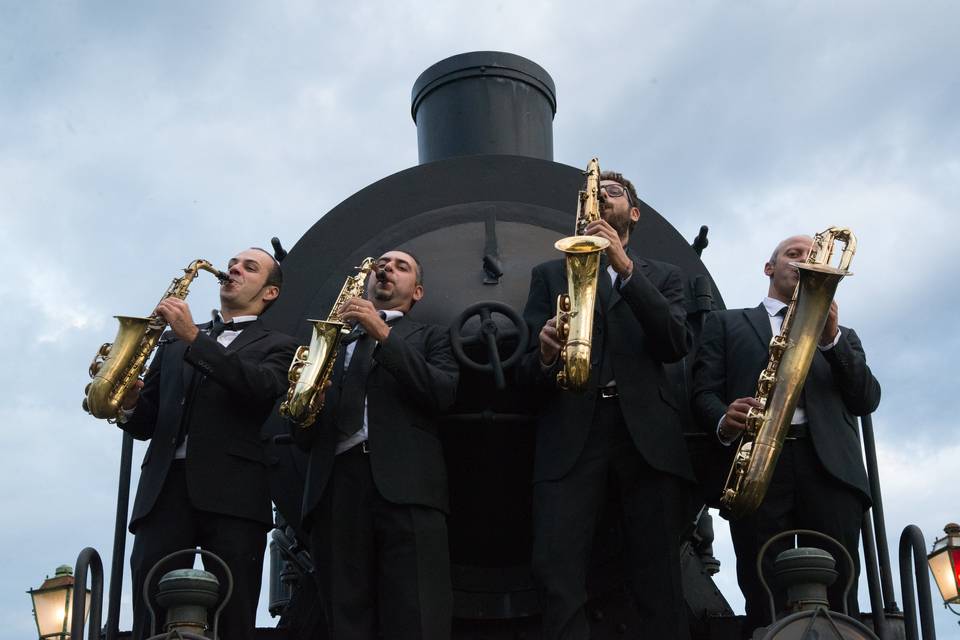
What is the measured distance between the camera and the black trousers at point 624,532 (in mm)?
4691

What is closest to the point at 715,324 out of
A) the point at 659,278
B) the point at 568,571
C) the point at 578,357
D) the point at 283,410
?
the point at 659,278

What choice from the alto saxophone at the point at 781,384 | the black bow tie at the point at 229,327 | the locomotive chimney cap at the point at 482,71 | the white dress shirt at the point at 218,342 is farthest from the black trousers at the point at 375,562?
the locomotive chimney cap at the point at 482,71

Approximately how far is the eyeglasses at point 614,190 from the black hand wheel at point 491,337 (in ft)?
2.32

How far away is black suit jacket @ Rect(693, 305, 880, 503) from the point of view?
16.6 feet

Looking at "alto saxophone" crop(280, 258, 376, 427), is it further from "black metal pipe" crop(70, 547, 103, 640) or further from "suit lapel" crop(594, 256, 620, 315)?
"suit lapel" crop(594, 256, 620, 315)

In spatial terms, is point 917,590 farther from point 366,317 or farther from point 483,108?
point 483,108

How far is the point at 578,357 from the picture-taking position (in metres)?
4.71

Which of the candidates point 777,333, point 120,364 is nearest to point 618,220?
point 777,333

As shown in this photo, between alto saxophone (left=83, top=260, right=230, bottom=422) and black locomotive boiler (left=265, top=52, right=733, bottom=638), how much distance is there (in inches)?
23.8

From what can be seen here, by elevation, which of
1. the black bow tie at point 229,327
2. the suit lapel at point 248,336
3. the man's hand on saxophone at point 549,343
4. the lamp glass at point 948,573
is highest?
the lamp glass at point 948,573

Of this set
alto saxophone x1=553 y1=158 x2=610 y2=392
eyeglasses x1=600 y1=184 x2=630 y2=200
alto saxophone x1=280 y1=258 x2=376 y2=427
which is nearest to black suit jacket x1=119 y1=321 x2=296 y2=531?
alto saxophone x1=280 y1=258 x2=376 y2=427

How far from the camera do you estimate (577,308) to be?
4863 mm

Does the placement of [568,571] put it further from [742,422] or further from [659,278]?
[659,278]

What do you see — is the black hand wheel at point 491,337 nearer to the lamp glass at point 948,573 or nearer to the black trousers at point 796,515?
the black trousers at point 796,515
